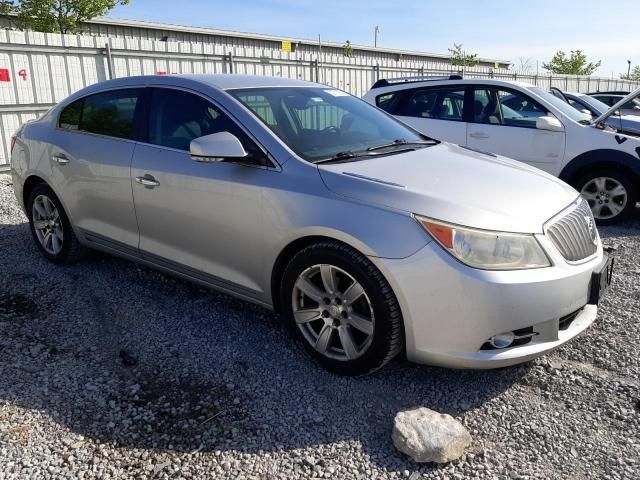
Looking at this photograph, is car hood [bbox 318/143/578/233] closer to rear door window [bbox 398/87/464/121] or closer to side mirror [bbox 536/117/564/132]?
side mirror [bbox 536/117/564/132]

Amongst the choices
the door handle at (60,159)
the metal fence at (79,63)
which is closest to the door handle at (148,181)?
the door handle at (60,159)

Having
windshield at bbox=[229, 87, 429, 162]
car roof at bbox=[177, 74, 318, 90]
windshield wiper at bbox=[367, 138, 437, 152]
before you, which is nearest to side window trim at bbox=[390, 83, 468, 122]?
windshield at bbox=[229, 87, 429, 162]

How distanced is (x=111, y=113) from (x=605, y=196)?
536 centimetres

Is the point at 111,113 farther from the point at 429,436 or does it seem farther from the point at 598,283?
the point at 598,283

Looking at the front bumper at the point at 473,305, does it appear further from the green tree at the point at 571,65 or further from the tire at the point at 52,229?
the green tree at the point at 571,65

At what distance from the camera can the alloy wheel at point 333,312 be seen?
291 centimetres

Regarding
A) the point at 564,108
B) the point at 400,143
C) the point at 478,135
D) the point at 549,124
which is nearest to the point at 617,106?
the point at 564,108

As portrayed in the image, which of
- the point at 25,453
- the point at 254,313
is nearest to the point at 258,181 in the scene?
the point at 254,313

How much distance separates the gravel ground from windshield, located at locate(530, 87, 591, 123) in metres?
3.32

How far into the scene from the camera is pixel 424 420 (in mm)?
2533

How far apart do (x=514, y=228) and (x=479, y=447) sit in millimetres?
1035

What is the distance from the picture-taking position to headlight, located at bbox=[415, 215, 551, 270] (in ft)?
8.52

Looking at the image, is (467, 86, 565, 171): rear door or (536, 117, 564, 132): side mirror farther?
(467, 86, 565, 171): rear door

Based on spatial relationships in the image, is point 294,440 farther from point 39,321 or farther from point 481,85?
point 481,85
